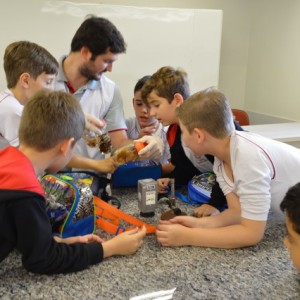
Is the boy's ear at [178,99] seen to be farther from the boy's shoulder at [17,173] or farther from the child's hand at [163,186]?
the boy's shoulder at [17,173]

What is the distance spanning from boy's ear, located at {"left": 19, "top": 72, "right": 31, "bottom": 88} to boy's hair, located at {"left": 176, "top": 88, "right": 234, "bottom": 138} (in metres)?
0.61

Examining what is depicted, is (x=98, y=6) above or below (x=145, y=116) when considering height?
above

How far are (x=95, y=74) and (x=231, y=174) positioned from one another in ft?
2.70

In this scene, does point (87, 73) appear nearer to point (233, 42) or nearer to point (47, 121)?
point (47, 121)

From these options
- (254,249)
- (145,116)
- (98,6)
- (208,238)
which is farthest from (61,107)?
(98,6)

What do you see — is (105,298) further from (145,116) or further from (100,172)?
(145,116)

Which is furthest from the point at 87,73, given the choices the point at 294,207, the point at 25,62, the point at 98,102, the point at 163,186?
the point at 294,207

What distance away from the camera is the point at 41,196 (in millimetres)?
746

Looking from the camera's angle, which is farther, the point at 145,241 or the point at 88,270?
the point at 145,241

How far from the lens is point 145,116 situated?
1.75 metres

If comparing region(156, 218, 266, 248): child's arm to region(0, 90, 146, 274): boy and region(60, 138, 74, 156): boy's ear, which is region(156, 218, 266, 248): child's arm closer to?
region(0, 90, 146, 274): boy

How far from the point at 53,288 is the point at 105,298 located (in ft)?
0.41

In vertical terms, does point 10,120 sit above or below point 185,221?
above

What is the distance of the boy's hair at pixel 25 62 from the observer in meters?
1.24
